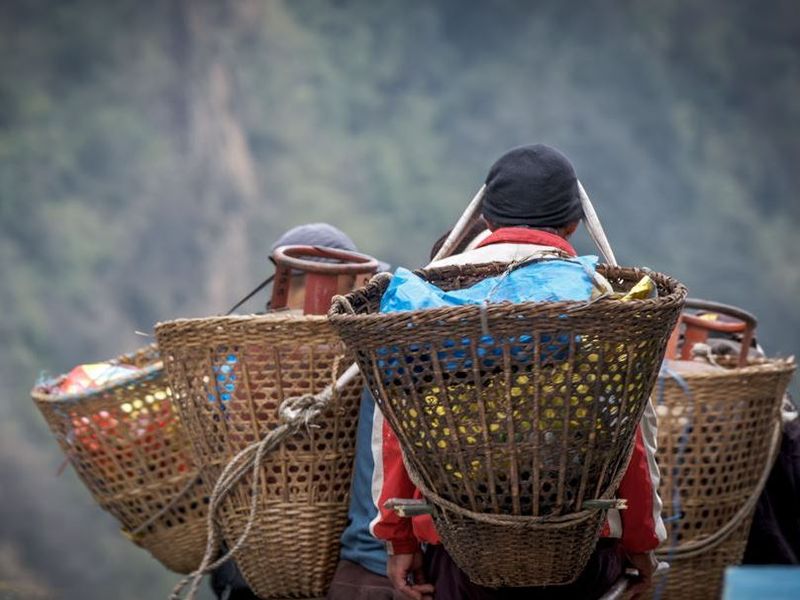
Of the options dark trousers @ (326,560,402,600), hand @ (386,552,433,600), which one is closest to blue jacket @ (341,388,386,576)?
dark trousers @ (326,560,402,600)

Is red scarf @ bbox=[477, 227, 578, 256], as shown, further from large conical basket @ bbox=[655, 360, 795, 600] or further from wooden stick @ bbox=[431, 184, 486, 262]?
large conical basket @ bbox=[655, 360, 795, 600]

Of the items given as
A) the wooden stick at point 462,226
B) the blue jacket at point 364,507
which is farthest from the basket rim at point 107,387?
the wooden stick at point 462,226

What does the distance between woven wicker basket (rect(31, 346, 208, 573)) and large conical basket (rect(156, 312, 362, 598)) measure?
284 millimetres

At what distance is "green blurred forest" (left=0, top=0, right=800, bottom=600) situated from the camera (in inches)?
213

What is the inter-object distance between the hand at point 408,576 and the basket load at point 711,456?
882 mm

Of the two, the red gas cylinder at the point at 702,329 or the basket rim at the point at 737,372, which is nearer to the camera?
the basket rim at the point at 737,372

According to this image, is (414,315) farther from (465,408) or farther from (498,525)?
(498,525)

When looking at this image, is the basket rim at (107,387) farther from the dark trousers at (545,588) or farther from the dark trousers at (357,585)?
the dark trousers at (545,588)

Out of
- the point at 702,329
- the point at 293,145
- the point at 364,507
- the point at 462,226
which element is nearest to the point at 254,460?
the point at 364,507

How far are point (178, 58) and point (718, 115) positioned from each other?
97.6 inches

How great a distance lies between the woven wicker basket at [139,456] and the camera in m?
3.04

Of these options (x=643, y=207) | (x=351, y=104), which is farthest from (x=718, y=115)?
(x=351, y=104)

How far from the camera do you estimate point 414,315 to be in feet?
5.88

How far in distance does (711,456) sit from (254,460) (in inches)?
45.9
